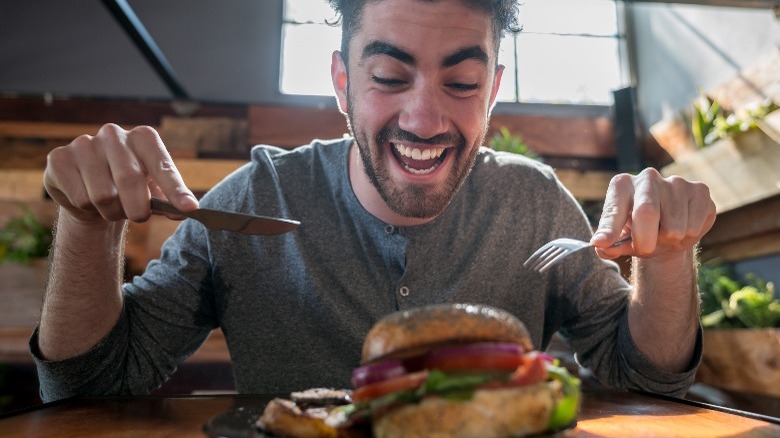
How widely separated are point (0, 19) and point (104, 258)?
536 centimetres

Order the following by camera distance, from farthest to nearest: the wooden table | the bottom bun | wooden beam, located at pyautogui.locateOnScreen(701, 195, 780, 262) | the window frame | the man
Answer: the window frame < wooden beam, located at pyautogui.locateOnScreen(701, 195, 780, 262) < the man < the wooden table < the bottom bun

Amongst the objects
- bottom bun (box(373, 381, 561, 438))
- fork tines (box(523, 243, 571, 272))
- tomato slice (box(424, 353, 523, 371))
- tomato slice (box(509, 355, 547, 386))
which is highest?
fork tines (box(523, 243, 571, 272))

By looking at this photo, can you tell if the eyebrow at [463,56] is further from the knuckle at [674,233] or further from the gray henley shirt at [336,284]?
the knuckle at [674,233]

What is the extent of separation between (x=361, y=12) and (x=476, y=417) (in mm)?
1424

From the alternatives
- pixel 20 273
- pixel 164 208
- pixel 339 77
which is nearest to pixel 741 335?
pixel 339 77

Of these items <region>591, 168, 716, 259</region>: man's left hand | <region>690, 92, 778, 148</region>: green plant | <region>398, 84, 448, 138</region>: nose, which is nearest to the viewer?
<region>591, 168, 716, 259</region>: man's left hand

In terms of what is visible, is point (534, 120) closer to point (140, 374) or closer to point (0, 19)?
point (140, 374)

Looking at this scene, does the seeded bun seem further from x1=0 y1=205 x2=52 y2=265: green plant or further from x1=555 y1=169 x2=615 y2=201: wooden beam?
x1=555 y1=169 x2=615 y2=201: wooden beam

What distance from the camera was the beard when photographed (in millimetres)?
1882

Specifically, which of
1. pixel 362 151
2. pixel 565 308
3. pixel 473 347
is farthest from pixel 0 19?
pixel 473 347

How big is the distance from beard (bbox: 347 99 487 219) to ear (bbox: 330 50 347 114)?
203 millimetres

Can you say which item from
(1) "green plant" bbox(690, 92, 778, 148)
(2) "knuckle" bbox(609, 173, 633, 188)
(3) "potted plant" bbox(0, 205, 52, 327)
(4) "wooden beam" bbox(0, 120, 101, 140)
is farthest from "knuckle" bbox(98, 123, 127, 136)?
(4) "wooden beam" bbox(0, 120, 101, 140)

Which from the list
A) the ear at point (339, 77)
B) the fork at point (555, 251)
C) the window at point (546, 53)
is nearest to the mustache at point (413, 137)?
the ear at point (339, 77)

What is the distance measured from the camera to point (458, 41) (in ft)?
5.95
